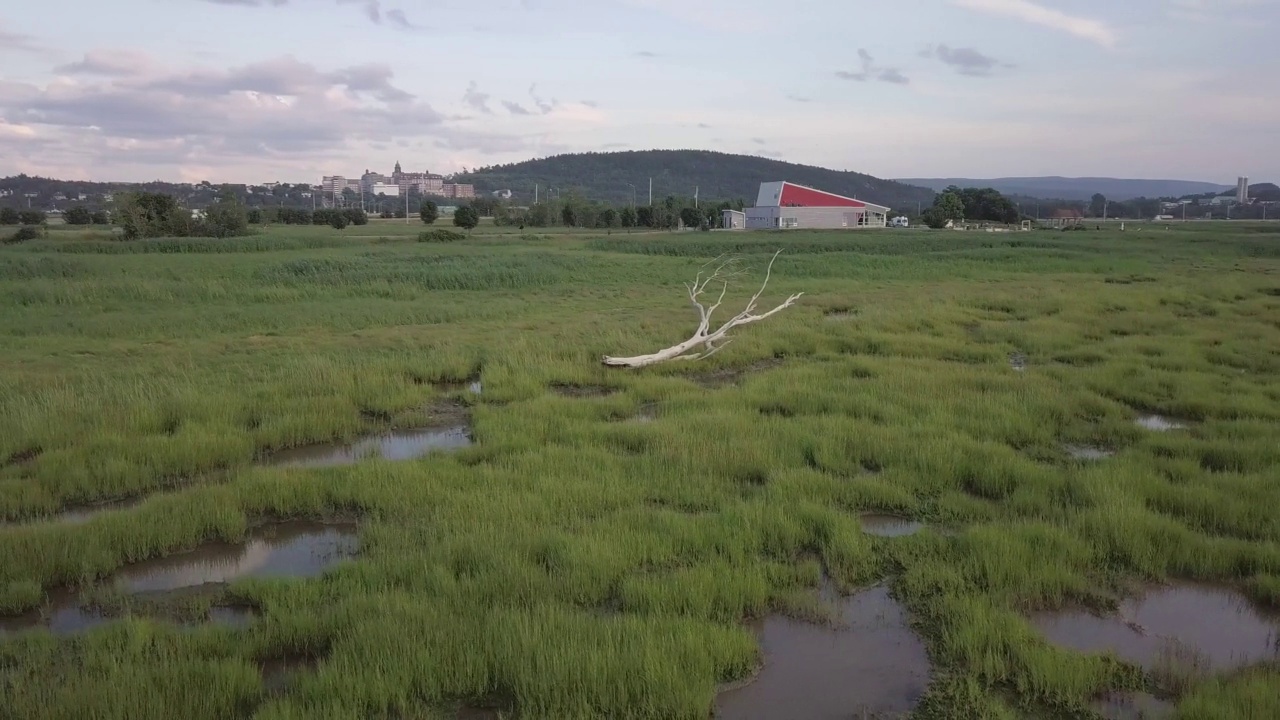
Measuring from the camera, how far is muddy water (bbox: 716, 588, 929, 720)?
4926mm

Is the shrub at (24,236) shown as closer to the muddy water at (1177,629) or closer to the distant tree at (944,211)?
the muddy water at (1177,629)

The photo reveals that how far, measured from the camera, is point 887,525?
25.4 feet

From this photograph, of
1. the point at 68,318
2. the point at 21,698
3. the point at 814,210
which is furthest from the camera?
the point at 814,210

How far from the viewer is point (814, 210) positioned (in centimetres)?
→ 8881

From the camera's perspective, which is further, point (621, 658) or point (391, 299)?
point (391, 299)

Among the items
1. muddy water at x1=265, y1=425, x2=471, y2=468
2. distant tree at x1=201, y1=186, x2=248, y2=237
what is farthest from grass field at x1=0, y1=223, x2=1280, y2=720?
distant tree at x1=201, y1=186, x2=248, y2=237

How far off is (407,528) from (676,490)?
102 inches

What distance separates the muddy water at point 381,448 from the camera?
984 cm

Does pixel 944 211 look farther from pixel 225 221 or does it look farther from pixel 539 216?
pixel 225 221

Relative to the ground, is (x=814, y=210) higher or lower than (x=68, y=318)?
higher

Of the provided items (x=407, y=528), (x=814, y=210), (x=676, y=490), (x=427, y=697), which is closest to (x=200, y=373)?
→ (x=407, y=528)

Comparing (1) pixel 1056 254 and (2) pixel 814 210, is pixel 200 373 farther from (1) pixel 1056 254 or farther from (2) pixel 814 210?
(2) pixel 814 210

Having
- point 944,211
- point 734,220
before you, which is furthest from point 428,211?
point 944,211

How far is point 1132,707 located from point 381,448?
8.27m
